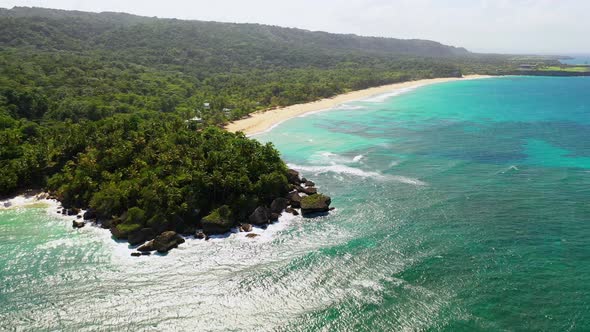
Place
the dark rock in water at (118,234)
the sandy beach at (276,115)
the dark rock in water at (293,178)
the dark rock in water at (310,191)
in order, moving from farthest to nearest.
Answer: the sandy beach at (276,115) → the dark rock in water at (293,178) → the dark rock in water at (310,191) → the dark rock in water at (118,234)

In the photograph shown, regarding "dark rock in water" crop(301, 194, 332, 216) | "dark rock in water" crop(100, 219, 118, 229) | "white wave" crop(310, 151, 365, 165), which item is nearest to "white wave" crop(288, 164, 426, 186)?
"white wave" crop(310, 151, 365, 165)

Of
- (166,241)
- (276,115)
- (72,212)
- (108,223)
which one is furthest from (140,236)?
(276,115)

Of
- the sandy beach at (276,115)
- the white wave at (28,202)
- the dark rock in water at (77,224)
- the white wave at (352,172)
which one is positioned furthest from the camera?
the sandy beach at (276,115)

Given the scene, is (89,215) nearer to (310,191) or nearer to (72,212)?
(72,212)

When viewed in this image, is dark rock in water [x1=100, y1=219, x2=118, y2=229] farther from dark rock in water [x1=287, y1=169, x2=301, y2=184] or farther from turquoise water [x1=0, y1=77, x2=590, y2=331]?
dark rock in water [x1=287, y1=169, x2=301, y2=184]

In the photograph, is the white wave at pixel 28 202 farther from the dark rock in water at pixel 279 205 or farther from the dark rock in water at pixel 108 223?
the dark rock in water at pixel 279 205

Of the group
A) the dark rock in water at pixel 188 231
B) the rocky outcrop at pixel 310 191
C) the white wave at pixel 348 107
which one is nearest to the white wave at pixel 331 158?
the rocky outcrop at pixel 310 191
